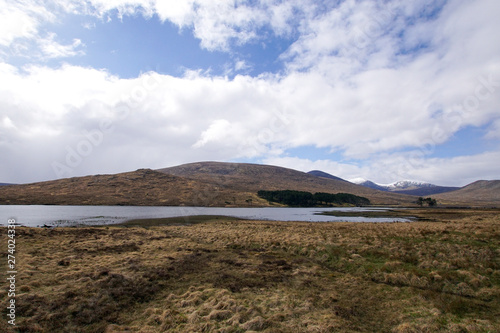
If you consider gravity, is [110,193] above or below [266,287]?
above

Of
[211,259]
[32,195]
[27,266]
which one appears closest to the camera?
[27,266]

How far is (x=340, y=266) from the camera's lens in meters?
19.4

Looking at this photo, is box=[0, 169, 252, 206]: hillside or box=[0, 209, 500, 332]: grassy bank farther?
box=[0, 169, 252, 206]: hillside

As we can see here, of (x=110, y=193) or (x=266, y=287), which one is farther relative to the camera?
(x=110, y=193)

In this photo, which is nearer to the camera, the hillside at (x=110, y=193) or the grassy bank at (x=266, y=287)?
the grassy bank at (x=266, y=287)

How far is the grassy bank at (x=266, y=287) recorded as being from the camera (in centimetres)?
1063

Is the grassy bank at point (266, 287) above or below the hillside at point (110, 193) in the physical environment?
below

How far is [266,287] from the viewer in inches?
591

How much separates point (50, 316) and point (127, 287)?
4.12m

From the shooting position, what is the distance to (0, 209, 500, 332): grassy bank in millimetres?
10633

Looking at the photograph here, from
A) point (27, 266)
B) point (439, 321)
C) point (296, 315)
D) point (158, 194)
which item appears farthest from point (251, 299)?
point (158, 194)

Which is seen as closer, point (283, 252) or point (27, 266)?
point (27, 266)

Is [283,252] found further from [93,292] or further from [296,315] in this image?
[93,292]

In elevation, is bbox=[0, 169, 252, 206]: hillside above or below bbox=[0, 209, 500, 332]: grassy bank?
above
